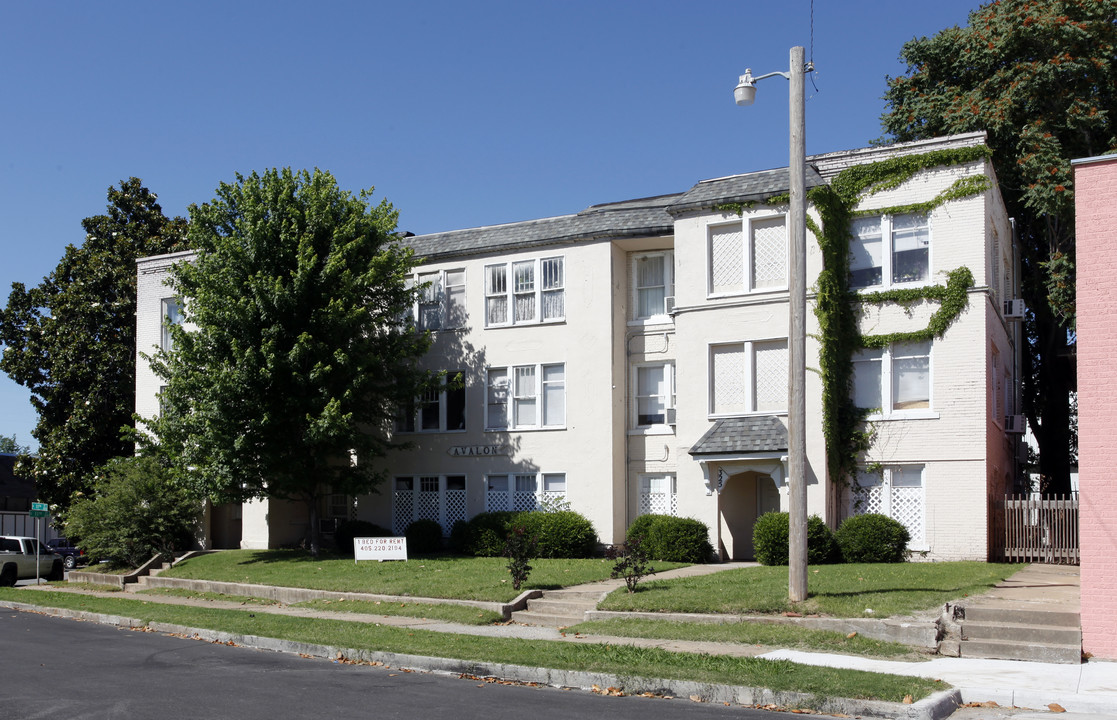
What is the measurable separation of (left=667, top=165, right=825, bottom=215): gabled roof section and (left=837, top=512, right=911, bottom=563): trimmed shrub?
8.02 meters

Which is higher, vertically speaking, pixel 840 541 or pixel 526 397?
pixel 526 397

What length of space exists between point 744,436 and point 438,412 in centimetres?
1027

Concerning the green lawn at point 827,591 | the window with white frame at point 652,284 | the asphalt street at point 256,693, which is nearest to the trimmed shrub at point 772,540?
the green lawn at point 827,591

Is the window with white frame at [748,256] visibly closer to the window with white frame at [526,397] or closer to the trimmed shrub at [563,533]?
the window with white frame at [526,397]

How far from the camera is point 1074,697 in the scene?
10219 millimetres

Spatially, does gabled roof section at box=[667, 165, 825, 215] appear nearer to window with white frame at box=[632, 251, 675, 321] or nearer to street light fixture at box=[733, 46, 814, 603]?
window with white frame at box=[632, 251, 675, 321]

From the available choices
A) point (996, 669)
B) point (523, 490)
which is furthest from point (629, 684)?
point (523, 490)

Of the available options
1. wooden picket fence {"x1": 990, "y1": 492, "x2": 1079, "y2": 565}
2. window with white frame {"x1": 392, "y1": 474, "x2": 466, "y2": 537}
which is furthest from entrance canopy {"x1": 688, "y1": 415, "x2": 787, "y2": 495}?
window with white frame {"x1": 392, "y1": 474, "x2": 466, "y2": 537}

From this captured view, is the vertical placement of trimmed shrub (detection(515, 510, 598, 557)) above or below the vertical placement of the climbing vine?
below

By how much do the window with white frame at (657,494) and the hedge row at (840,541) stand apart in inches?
190

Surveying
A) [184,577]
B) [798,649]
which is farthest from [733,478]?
[184,577]

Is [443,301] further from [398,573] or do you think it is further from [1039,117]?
[1039,117]

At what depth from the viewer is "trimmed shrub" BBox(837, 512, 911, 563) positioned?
22.7m

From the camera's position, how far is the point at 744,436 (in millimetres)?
24516
